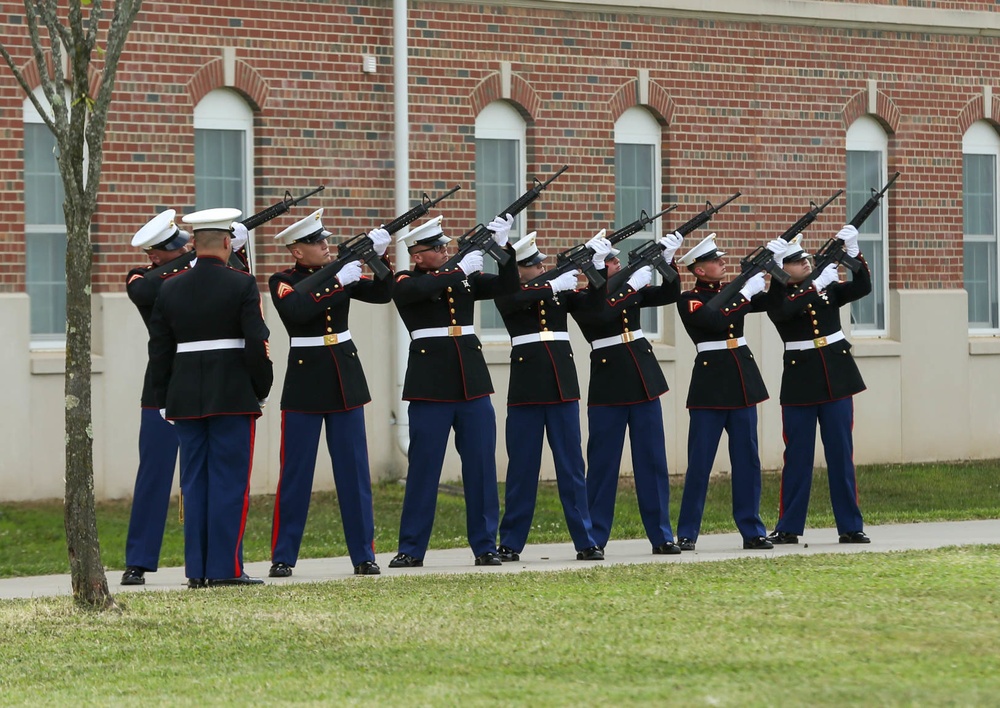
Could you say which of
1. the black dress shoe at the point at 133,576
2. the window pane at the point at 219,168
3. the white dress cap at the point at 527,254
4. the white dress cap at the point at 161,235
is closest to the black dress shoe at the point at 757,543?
the white dress cap at the point at 527,254

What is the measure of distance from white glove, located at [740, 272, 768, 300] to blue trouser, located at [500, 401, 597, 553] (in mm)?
1342

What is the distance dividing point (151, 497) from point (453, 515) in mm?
4864

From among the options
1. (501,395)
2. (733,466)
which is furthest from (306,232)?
(501,395)

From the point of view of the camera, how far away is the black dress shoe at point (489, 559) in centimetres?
1177

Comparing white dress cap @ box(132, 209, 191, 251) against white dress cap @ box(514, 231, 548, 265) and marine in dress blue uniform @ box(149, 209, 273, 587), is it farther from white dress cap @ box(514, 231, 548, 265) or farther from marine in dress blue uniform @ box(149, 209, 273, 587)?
white dress cap @ box(514, 231, 548, 265)

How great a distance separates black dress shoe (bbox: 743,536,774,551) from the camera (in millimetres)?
12477

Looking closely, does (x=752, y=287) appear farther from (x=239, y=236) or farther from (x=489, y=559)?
(x=239, y=236)

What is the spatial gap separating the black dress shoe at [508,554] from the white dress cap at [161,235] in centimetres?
283

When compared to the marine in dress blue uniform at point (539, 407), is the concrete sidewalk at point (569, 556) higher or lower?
lower

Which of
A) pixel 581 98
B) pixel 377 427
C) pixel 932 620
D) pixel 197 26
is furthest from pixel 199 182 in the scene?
pixel 932 620

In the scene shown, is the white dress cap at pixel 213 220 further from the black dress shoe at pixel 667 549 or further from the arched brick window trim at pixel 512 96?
the arched brick window trim at pixel 512 96

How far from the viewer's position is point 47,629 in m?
9.02

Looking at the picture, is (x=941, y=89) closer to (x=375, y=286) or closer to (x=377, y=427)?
(x=377, y=427)

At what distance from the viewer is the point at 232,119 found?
17.1 meters
